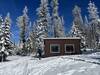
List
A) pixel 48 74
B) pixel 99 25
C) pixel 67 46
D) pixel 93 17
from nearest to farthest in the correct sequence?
pixel 48 74 → pixel 67 46 → pixel 93 17 → pixel 99 25

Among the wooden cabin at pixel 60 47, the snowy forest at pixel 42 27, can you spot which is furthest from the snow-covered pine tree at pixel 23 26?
the wooden cabin at pixel 60 47

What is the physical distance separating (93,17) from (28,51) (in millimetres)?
26579

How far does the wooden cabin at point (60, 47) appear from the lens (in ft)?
147

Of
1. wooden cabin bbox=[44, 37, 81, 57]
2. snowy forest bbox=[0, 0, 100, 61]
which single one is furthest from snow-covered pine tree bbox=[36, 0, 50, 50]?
wooden cabin bbox=[44, 37, 81, 57]

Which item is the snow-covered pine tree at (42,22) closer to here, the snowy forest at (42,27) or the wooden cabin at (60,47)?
the snowy forest at (42,27)

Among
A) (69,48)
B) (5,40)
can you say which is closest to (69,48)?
(69,48)

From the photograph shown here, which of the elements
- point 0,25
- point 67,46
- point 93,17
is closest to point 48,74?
point 67,46

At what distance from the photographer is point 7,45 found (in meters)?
58.3

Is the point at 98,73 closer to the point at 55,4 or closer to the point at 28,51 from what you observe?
the point at 55,4

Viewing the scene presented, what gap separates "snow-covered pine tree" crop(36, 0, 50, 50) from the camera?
6850 centimetres

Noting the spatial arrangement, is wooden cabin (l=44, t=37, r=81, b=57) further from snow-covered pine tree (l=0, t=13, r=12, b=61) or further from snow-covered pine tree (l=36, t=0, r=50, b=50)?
snow-covered pine tree (l=36, t=0, r=50, b=50)

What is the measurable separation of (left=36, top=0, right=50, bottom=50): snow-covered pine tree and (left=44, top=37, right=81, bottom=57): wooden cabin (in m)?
22.2

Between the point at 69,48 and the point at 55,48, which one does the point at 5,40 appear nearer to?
the point at 55,48

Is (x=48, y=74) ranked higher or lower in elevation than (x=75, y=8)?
lower
